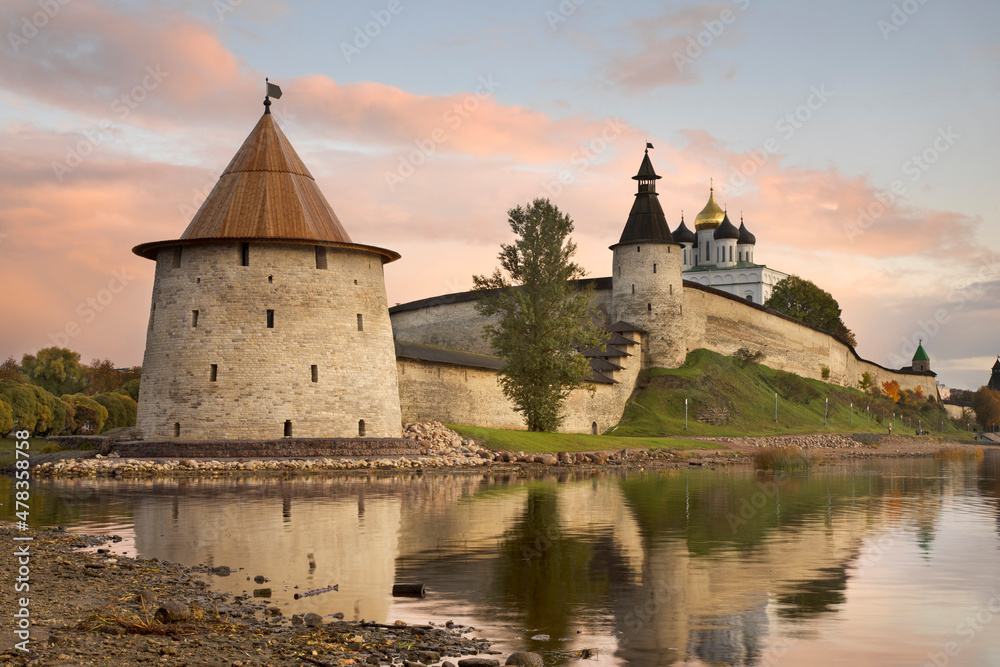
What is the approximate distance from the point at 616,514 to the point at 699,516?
4.75 ft

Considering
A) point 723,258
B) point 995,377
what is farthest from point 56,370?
point 995,377

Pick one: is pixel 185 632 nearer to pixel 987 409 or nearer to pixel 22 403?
pixel 22 403

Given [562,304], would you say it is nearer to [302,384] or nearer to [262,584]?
[302,384]

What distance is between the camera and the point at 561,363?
36.7 meters

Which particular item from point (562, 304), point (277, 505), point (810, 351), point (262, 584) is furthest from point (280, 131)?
point (810, 351)

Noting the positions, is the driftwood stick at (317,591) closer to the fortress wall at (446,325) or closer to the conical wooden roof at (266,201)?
the conical wooden roof at (266,201)

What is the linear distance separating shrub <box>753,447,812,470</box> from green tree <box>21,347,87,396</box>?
4213 centimetres

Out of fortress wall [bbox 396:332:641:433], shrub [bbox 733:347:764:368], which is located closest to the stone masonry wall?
fortress wall [bbox 396:332:641:433]

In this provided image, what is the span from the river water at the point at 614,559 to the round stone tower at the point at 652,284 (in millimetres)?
34825

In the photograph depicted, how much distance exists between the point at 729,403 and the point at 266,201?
33337 millimetres

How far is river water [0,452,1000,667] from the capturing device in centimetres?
787

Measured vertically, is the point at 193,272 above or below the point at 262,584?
above

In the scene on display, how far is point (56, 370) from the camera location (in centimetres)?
5928

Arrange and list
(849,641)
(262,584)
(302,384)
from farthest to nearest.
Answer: (302,384)
(262,584)
(849,641)
